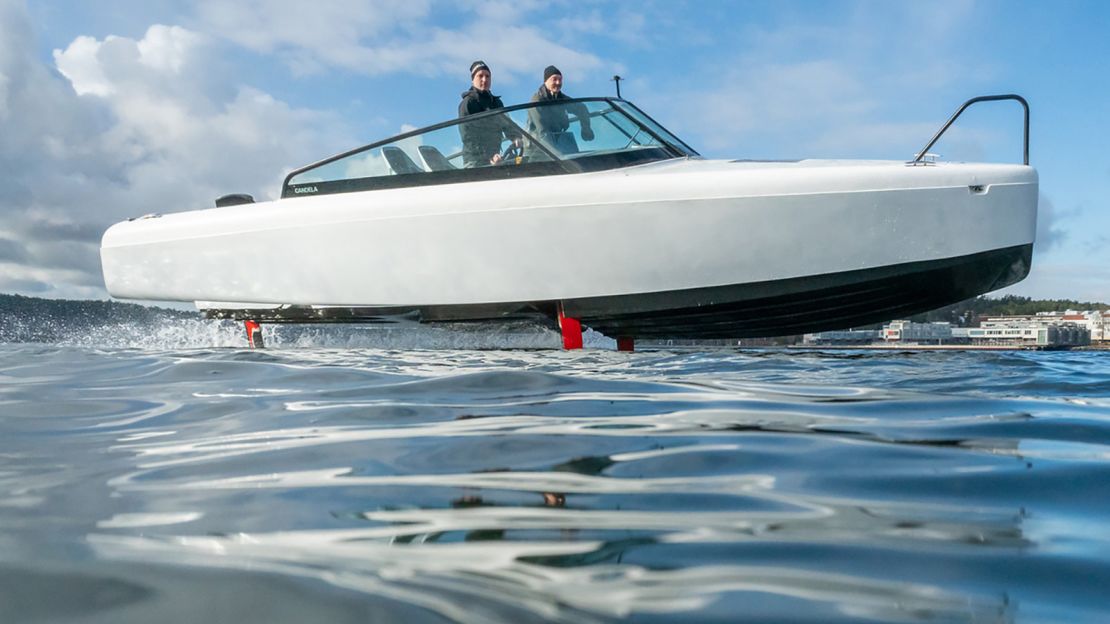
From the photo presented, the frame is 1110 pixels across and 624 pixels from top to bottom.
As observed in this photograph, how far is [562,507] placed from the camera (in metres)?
0.97

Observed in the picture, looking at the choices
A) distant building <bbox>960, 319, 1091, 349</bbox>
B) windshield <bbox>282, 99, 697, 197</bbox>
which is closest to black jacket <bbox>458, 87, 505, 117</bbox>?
windshield <bbox>282, 99, 697, 197</bbox>

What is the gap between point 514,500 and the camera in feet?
3.31

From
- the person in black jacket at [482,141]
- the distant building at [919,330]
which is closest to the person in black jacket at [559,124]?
the person in black jacket at [482,141]

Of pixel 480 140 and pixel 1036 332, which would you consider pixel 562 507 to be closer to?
pixel 480 140

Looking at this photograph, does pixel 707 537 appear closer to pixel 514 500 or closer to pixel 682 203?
pixel 514 500

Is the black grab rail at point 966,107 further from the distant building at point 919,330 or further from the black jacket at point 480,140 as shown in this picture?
the distant building at point 919,330

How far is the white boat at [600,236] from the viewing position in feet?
13.3

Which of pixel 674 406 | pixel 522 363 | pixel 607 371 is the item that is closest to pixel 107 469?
pixel 674 406

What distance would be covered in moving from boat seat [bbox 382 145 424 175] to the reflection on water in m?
Result: 3.01

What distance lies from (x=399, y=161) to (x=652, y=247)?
186 centimetres

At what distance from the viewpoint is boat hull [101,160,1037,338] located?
4039 millimetres

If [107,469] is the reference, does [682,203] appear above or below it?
above

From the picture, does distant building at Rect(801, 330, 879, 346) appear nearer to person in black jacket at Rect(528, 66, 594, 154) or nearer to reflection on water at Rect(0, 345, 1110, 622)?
person in black jacket at Rect(528, 66, 594, 154)

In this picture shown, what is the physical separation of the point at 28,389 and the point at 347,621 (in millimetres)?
2508
